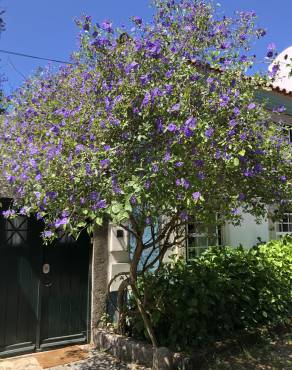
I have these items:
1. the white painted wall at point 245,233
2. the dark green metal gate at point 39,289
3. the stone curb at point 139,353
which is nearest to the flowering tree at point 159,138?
the stone curb at point 139,353

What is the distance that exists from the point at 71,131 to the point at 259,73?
235 cm

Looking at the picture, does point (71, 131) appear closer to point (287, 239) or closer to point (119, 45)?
point (119, 45)

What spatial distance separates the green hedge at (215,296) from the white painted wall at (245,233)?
1.54 metres

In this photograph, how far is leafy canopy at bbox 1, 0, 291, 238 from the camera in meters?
3.90

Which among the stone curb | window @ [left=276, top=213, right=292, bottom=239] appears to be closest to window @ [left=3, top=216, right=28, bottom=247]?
the stone curb

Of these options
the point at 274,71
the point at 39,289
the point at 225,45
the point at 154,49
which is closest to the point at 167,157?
the point at 154,49

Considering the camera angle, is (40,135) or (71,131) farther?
(40,135)

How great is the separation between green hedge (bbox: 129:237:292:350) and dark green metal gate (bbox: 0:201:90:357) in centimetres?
103

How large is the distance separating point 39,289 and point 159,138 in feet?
11.5

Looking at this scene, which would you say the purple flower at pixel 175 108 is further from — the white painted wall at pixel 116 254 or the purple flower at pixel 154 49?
the white painted wall at pixel 116 254

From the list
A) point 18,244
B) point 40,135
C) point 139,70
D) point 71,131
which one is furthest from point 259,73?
point 18,244

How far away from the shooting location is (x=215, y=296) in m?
6.12

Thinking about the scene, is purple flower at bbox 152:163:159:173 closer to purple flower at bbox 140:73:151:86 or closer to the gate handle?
purple flower at bbox 140:73:151:86

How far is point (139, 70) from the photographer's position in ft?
14.7
